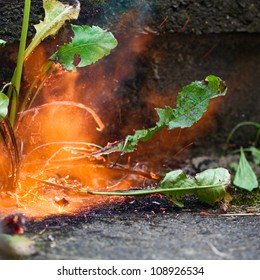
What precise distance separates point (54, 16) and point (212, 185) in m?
0.62

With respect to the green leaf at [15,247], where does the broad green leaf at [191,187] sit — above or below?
below

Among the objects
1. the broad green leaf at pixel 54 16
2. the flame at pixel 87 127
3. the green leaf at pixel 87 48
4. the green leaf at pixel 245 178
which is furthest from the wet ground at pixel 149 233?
the broad green leaf at pixel 54 16

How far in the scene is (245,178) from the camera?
5.39 ft

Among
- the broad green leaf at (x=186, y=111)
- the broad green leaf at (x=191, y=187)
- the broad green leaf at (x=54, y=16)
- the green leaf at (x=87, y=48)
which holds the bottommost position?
the broad green leaf at (x=191, y=187)

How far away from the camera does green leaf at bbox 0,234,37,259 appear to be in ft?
3.20

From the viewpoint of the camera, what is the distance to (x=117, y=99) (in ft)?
5.52

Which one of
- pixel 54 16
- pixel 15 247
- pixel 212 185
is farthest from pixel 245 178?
pixel 15 247

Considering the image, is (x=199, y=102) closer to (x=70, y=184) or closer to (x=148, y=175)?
(x=148, y=175)

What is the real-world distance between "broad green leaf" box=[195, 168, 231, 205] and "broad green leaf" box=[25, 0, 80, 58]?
549 millimetres

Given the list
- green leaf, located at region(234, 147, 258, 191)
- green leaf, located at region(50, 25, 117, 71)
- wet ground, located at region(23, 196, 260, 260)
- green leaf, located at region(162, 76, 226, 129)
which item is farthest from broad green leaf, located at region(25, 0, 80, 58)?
green leaf, located at region(234, 147, 258, 191)

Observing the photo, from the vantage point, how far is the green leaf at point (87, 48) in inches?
52.6

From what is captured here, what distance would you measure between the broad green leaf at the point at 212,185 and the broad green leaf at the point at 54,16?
55 cm

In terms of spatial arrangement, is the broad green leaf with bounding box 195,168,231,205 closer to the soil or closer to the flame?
the soil

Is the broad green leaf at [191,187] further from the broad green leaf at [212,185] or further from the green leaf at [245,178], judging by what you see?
the green leaf at [245,178]
